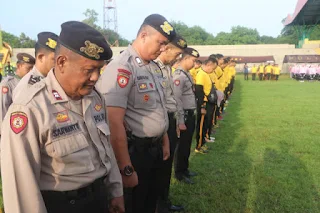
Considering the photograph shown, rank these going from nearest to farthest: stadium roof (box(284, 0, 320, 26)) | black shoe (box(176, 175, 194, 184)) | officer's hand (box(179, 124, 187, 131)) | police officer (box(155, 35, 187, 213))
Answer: police officer (box(155, 35, 187, 213)) → officer's hand (box(179, 124, 187, 131)) → black shoe (box(176, 175, 194, 184)) → stadium roof (box(284, 0, 320, 26))

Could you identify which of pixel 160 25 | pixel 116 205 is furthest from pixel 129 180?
pixel 160 25

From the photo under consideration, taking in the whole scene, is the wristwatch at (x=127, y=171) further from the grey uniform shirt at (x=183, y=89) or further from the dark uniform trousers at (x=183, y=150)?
the dark uniform trousers at (x=183, y=150)

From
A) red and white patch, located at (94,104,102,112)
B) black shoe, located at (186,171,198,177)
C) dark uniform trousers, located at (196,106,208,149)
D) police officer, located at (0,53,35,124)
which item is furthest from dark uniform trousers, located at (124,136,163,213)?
dark uniform trousers, located at (196,106,208,149)

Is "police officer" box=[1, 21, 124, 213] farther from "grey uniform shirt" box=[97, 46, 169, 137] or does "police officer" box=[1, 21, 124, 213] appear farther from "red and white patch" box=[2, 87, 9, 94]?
"red and white patch" box=[2, 87, 9, 94]

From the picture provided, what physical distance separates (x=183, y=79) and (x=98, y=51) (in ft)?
10.6

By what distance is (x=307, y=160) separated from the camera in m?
5.64

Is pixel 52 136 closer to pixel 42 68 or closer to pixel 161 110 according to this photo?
pixel 161 110

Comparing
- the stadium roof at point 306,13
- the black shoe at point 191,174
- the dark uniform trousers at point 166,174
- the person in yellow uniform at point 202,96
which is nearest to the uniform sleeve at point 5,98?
the dark uniform trousers at point 166,174

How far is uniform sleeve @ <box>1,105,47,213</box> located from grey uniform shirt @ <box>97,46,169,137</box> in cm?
90

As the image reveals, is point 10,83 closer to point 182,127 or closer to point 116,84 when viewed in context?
point 116,84

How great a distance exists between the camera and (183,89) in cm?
483

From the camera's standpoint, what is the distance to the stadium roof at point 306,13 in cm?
3333

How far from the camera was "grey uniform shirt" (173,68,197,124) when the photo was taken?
15.5 feet

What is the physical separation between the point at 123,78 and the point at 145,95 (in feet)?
0.81
